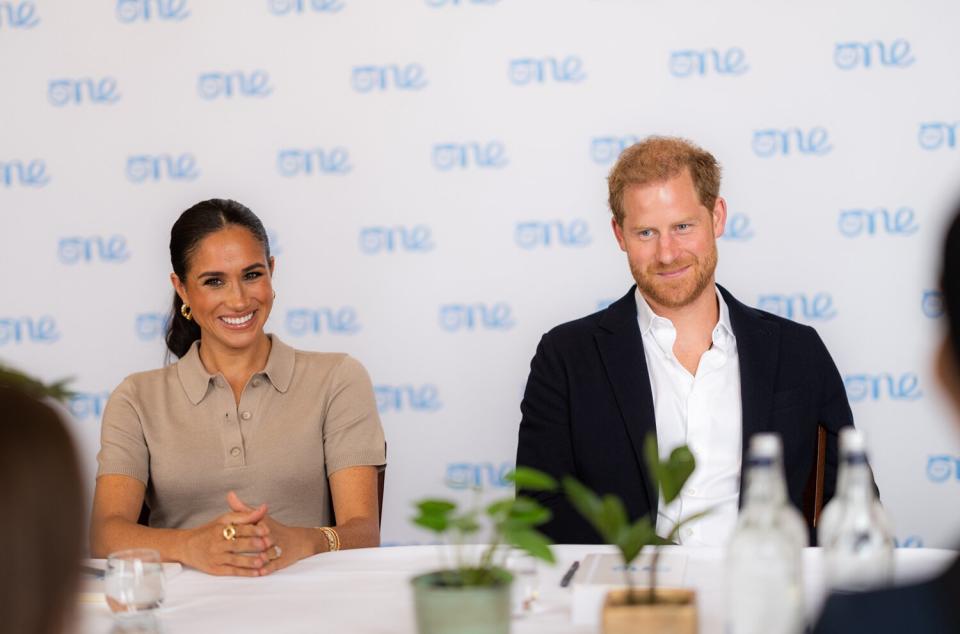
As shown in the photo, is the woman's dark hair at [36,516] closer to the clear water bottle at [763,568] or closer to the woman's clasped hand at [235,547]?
the clear water bottle at [763,568]

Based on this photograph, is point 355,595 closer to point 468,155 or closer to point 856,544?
point 856,544

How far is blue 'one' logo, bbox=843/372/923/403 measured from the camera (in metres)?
3.72

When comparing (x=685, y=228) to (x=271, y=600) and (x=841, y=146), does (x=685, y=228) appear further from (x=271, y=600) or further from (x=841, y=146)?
(x=271, y=600)

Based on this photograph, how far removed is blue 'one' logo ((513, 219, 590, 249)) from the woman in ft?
3.66

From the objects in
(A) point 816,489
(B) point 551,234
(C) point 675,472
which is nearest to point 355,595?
(C) point 675,472

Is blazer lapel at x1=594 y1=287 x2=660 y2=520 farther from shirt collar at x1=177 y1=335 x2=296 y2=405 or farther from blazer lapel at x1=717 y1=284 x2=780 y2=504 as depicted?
shirt collar at x1=177 y1=335 x2=296 y2=405

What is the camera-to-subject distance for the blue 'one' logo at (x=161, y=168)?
13.0ft

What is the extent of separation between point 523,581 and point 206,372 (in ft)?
4.49

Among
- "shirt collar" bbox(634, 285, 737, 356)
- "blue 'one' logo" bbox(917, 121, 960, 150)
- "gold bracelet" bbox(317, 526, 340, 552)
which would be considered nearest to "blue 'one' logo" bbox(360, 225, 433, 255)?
"shirt collar" bbox(634, 285, 737, 356)

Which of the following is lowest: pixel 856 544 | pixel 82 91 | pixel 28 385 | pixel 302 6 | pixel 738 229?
pixel 856 544

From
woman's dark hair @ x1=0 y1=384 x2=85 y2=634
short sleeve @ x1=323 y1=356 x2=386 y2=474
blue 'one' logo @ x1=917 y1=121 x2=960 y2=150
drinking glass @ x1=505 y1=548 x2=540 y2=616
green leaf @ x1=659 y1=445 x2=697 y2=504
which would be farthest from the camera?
blue 'one' logo @ x1=917 y1=121 x2=960 y2=150

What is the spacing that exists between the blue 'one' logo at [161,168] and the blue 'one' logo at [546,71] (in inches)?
47.3

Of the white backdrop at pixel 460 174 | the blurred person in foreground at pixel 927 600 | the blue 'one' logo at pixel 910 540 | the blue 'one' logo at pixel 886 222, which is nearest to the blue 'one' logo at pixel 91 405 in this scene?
the white backdrop at pixel 460 174

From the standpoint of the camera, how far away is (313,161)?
3.92 m
